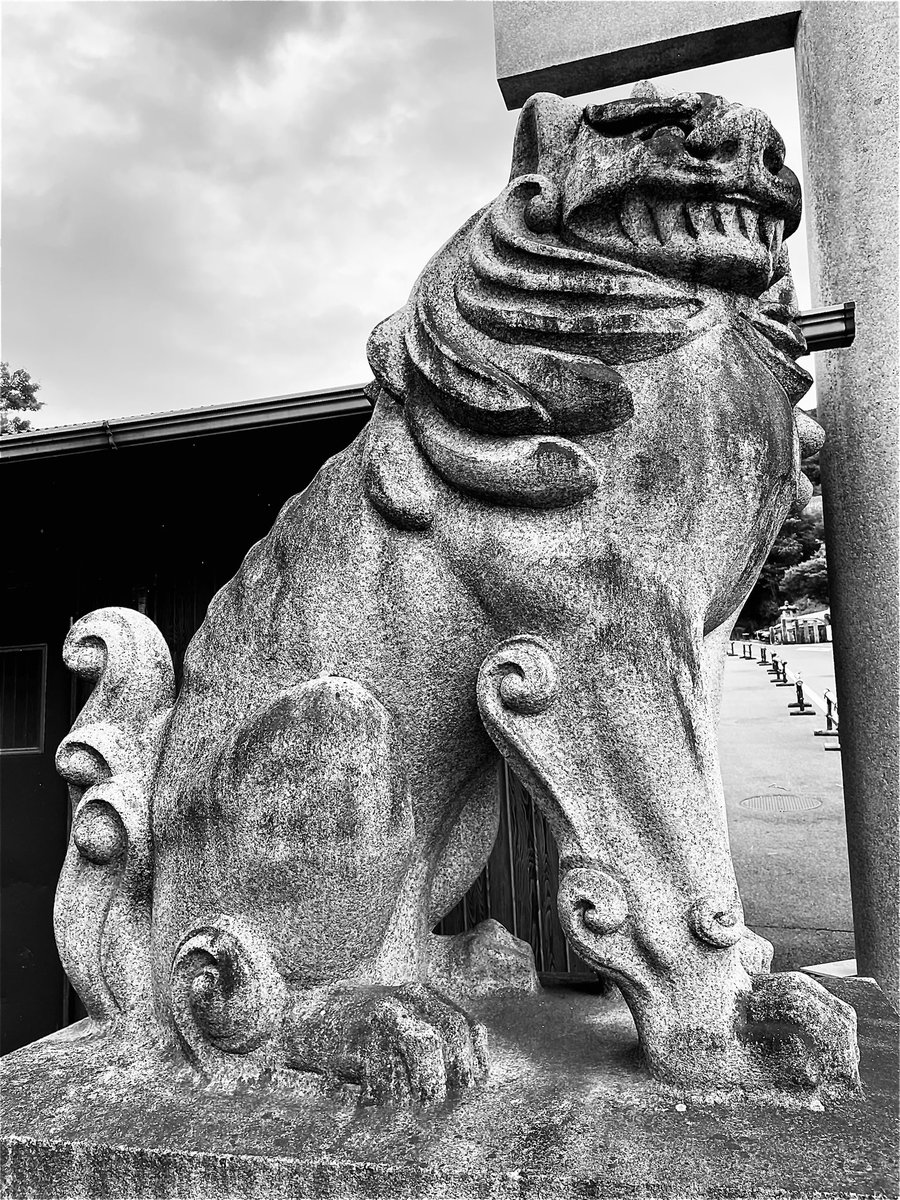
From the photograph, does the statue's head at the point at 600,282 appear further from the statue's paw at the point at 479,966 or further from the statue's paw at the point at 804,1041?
the statue's paw at the point at 479,966

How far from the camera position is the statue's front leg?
154cm

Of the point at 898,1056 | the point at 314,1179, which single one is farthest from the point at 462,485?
the point at 898,1056

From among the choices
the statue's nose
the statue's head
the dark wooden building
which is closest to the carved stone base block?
the statue's head

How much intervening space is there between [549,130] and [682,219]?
0.37 meters

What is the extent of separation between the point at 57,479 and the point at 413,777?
285 cm

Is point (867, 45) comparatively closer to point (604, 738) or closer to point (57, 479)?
point (604, 738)

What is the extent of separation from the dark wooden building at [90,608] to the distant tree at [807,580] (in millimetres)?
15626

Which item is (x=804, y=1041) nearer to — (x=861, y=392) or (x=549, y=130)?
(x=549, y=130)

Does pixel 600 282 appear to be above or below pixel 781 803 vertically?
above

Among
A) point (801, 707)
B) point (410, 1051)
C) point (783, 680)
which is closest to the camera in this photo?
point (410, 1051)

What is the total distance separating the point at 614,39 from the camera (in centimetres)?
379

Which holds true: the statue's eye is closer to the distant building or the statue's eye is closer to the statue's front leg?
the statue's front leg

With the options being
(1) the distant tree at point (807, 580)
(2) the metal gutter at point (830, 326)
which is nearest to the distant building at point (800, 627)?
(1) the distant tree at point (807, 580)

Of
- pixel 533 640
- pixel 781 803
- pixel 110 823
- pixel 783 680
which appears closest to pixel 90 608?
pixel 110 823
